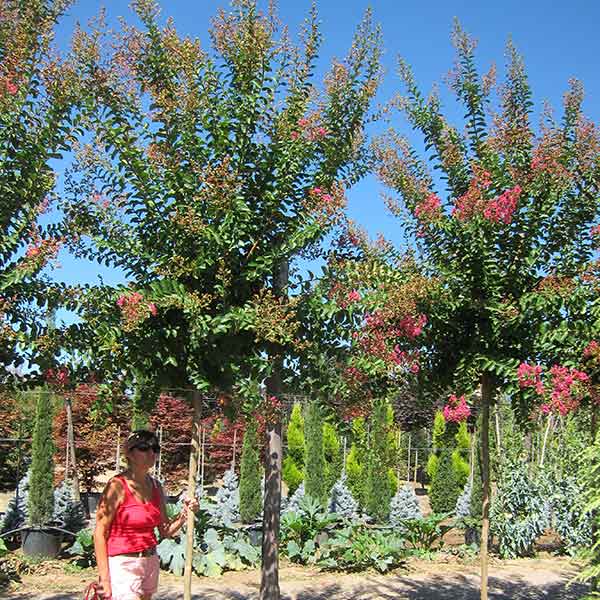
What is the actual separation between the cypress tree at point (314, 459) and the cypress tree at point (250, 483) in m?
1.72

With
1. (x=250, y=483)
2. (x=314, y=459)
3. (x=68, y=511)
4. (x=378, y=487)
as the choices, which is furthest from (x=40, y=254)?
(x=314, y=459)

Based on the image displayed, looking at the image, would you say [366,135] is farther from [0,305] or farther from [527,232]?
[0,305]

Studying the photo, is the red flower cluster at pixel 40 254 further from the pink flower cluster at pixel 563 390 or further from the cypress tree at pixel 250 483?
the cypress tree at pixel 250 483

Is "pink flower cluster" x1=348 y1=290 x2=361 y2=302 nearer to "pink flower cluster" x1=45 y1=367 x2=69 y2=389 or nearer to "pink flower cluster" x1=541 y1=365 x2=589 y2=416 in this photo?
"pink flower cluster" x1=541 y1=365 x2=589 y2=416

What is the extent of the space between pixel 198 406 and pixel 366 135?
225 cm

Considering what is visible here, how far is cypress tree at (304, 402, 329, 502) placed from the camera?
563 inches

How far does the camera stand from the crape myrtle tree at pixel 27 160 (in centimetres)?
373

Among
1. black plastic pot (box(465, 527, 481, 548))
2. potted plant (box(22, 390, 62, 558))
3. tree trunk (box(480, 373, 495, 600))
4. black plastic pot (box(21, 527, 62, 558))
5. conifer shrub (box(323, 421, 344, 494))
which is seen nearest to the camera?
tree trunk (box(480, 373, 495, 600))

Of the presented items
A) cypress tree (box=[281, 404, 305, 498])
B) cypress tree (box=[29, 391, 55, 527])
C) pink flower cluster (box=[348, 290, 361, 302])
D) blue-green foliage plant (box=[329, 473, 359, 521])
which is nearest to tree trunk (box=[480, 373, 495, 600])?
pink flower cluster (box=[348, 290, 361, 302])

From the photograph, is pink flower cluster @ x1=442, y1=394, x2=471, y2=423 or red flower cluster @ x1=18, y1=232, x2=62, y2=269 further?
pink flower cluster @ x1=442, y1=394, x2=471, y2=423

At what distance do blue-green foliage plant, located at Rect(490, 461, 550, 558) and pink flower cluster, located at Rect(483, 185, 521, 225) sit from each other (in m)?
6.60

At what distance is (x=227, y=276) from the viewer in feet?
12.7

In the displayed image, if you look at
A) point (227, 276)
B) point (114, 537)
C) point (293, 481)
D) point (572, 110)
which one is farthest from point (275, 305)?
point (293, 481)

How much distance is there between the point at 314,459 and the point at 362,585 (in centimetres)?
697
